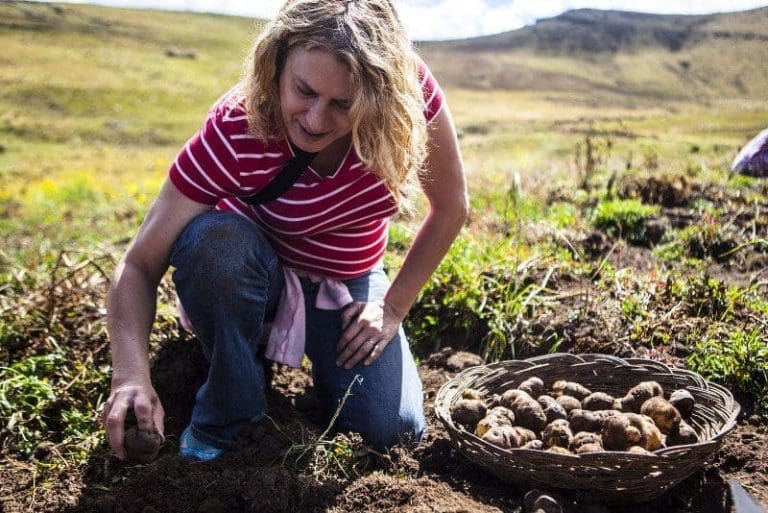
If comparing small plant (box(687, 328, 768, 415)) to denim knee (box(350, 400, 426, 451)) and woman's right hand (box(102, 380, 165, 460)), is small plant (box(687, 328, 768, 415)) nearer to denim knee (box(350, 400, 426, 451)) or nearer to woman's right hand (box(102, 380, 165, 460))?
denim knee (box(350, 400, 426, 451))

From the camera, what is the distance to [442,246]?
2.81 metres

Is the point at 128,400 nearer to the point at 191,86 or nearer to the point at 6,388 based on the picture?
the point at 6,388

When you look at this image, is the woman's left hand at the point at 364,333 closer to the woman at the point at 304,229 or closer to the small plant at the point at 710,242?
the woman at the point at 304,229

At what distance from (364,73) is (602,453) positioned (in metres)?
1.37

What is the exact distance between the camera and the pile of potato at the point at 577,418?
2170mm

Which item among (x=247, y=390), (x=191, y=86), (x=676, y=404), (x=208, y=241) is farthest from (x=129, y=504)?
(x=191, y=86)

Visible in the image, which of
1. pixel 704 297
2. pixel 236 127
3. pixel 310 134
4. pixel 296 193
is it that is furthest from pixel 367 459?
pixel 704 297

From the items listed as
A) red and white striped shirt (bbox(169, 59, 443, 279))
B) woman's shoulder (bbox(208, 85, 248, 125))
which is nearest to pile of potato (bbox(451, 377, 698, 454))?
red and white striped shirt (bbox(169, 59, 443, 279))

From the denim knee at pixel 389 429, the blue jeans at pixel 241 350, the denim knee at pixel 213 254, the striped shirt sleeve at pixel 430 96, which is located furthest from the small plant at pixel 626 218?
the denim knee at pixel 213 254

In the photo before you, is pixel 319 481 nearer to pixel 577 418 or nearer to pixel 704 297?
pixel 577 418

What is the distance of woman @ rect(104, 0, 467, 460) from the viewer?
220 centimetres

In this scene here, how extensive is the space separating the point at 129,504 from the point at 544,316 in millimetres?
1940

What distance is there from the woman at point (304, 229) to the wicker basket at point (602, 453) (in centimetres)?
33

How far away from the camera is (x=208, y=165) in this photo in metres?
2.40
